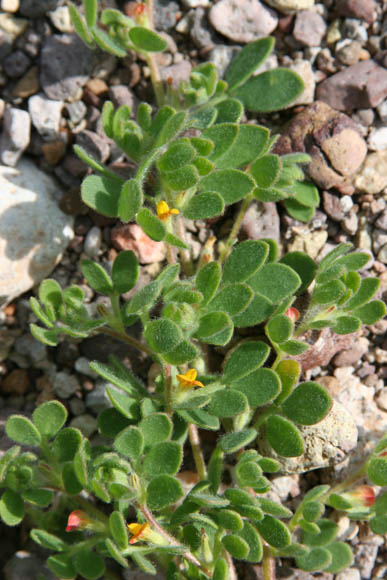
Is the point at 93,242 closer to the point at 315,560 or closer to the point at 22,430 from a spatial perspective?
the point at 22,430

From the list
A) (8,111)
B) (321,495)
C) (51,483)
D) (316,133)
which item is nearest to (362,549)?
(321,495)

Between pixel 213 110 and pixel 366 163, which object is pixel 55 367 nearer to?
pixel 213 110

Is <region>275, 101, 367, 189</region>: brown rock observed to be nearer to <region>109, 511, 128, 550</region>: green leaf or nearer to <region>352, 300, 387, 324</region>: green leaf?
<region>352, 300, 387, 324</region>: green leaf

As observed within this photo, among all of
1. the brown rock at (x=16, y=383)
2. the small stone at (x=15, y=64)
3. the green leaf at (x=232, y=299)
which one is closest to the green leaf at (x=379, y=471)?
the green leaf at (x=232, y=299)

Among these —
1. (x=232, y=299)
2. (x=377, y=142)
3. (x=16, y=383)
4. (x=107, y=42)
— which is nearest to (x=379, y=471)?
(x=232, y=299)

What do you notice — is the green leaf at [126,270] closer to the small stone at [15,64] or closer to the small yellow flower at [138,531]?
the small yellow flower at [138,531]

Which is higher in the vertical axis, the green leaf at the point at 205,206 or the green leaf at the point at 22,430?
the green leaf at the point at 205,206
